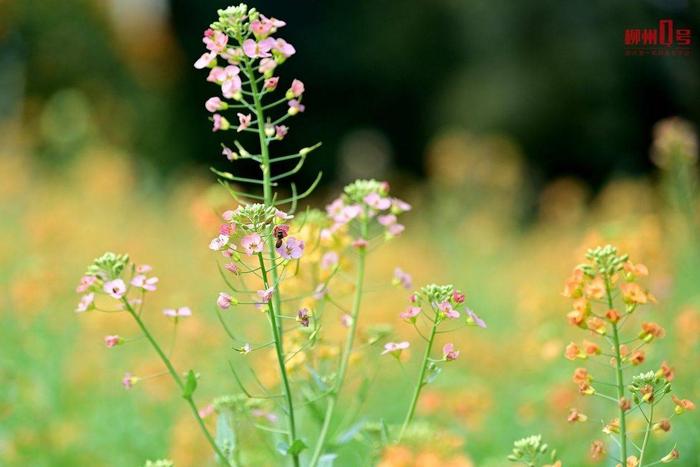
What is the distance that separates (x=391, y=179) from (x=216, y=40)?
8.43m

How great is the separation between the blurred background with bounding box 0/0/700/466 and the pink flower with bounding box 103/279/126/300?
24.1 inches

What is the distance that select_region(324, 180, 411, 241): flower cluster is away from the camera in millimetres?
1847

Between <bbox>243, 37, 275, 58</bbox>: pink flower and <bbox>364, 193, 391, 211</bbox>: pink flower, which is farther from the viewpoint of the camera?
<bbox>364, 193, 391, 211</bbox>: pink flower

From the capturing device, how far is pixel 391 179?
32.8ft

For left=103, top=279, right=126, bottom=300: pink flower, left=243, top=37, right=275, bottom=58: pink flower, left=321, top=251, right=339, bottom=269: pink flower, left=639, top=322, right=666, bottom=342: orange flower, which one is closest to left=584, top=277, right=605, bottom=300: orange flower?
left=639, top=322, right=666, bottom=342: orange flower

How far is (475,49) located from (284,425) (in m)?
9.06

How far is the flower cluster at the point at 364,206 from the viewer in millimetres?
1847

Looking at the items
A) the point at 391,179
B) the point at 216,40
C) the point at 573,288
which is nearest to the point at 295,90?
the point at 216,40

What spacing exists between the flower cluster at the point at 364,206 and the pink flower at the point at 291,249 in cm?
28

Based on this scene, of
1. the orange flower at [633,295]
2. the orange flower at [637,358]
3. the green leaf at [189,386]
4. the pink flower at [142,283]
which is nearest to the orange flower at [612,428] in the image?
the orange flower at [637,358]

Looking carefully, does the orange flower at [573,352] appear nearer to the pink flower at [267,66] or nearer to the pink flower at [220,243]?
the pink flower at [220,243]

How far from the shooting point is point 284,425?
220cm

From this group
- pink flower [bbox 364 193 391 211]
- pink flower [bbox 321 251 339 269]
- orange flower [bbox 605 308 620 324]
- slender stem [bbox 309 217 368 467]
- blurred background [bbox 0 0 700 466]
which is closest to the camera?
orange flower [bbox 605 308 620 324]

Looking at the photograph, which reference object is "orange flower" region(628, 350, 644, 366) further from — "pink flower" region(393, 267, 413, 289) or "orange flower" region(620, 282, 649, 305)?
"pink flower" region(393, 267, 413, 289)
